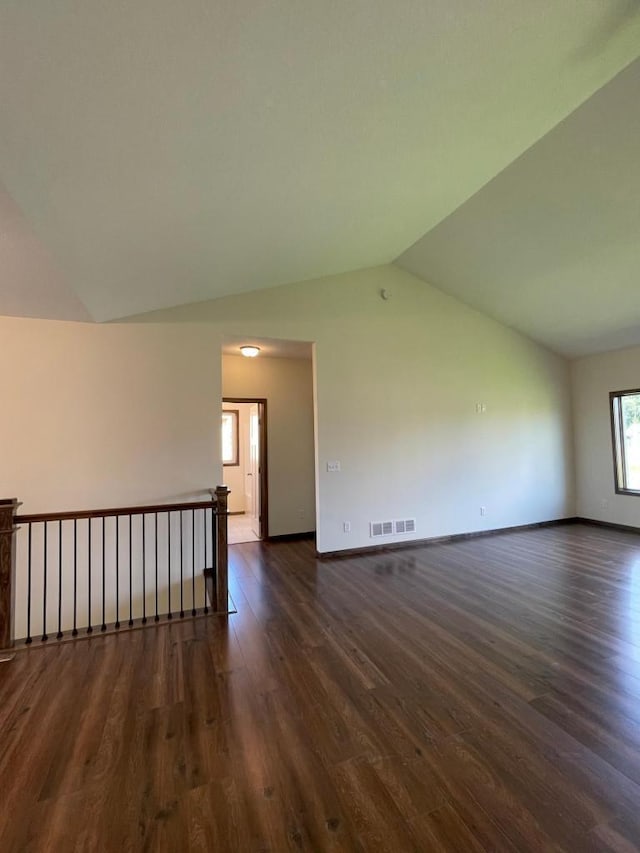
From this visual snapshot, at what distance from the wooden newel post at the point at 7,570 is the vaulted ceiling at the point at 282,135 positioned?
172 cm

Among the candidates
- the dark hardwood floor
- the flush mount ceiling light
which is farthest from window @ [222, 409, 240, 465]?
the dark hardwood floor

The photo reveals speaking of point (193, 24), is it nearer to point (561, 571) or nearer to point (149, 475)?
point (149, 475)

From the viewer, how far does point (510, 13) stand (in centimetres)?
163

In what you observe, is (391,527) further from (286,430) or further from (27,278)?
(27,278)

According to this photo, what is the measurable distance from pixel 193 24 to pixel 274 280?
3061mm

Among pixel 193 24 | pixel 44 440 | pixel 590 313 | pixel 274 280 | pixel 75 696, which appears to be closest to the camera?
pixel 193 24

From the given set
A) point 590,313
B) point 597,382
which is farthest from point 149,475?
point 597,382

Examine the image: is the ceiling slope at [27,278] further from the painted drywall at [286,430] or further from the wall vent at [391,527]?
the wall vent at [391,527]

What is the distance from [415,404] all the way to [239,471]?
4386 mm

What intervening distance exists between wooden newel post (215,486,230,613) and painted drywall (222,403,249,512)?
4.59 meters

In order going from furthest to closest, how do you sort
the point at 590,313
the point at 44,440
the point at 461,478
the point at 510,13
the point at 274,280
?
the point at 461,478 → the point at 590,313 → the point at 274,280 → the point at 44,440 → the point at 510,13

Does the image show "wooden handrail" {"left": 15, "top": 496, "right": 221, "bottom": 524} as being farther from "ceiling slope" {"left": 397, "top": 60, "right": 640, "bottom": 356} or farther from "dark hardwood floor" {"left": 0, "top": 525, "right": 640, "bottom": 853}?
"ceiling slope" {"left": 397, "top": 60, "right": 640, "bottom": 356}

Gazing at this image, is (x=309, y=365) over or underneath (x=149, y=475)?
over

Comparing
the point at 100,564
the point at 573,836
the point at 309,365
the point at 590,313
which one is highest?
the point at 590,313
